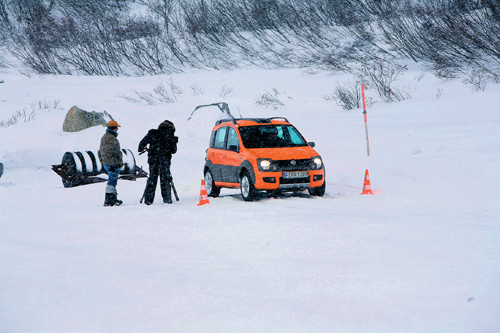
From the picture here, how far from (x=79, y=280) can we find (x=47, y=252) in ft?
5.53

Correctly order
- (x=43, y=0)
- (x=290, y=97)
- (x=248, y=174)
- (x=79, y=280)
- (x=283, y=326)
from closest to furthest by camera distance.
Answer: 1. (x=283, y=326)
2. (x=79, y=280)
3. (x=248, y=174)
4. (x=290, y=97)
5. (x=43, y=0)

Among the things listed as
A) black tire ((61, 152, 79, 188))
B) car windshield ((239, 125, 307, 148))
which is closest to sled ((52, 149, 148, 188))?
black tire ((61, 152, 79, 188))

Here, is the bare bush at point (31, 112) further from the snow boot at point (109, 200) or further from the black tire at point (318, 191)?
the black tire at point (318, 191)

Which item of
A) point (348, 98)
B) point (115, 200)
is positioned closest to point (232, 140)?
point (115, 200)

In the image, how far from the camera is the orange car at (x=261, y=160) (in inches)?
492

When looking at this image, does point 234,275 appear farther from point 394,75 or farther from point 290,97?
point 394,75

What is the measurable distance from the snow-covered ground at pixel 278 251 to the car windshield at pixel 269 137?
1.30 metres

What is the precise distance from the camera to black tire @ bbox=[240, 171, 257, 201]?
12555 millimetres

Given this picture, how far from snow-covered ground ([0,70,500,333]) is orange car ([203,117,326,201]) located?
1.36 ft

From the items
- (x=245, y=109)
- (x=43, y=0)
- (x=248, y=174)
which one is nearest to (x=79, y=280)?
(x=248, y=174)

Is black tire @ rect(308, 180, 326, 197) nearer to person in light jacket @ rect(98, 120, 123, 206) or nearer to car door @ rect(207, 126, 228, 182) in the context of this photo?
car door @ rect(207, 126, 228, 182)

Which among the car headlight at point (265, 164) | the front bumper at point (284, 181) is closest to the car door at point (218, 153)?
the car headlight at point (265, 164)

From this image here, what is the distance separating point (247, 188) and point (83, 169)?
6848 millimetres

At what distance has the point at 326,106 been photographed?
105ft
